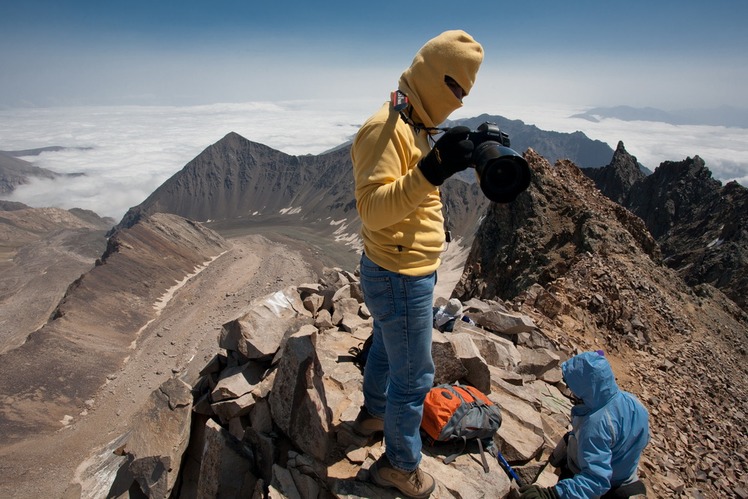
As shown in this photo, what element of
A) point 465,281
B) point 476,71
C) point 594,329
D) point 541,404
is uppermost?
point 476,71

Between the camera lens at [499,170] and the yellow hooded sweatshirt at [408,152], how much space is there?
1.29 feet

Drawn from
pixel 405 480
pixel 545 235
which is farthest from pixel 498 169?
pixel 545 235

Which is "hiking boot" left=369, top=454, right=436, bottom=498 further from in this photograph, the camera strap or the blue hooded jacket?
the camera strap

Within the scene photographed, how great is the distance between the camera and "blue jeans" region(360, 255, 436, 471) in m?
3.58

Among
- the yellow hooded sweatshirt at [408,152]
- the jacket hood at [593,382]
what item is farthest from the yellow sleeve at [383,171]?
the jacket hood at [593,382]

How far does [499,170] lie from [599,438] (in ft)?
12.5

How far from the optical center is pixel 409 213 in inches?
125

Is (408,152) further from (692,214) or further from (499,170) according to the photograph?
(692,214)

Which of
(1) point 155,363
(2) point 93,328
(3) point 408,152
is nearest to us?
(3) point 408,152

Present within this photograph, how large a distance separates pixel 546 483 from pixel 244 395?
4.27 meters

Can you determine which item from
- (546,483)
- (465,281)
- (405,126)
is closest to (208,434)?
(546,483)

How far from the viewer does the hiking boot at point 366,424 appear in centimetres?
482

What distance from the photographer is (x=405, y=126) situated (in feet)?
10.7

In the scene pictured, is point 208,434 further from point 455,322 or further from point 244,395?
point 455,322
